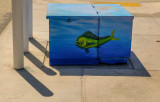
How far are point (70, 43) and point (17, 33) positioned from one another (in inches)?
43.6

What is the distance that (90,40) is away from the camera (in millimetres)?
6980

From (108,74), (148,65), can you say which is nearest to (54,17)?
(108,74)

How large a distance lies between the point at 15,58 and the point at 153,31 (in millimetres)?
4628

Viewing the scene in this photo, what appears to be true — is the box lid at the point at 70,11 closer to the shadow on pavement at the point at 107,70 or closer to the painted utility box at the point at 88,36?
the painted utility box at the point at 88,36

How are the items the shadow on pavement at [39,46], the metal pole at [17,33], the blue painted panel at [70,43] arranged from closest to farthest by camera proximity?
the metal pole at [17,33] → the blue painted panel at [70,43] → the shadow on pavement at [39,46]

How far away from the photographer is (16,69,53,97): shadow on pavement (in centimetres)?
587

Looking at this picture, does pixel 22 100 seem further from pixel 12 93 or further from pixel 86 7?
pixel 86 7

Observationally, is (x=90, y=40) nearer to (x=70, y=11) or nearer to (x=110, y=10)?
(x=70, y=11)

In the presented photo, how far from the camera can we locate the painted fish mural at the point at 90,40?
22.8 feet

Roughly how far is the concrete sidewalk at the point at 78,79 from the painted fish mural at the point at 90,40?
0.45 metres

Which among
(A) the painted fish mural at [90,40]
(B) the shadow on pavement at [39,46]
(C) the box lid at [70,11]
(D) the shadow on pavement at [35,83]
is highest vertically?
(C) the box lid at [70,11]

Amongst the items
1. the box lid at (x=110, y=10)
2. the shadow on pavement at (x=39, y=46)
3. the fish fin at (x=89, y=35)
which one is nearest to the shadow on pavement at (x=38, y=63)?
the shadow on pavement at (x=39, y=46)

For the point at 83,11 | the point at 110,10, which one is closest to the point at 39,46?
the point at 83,11

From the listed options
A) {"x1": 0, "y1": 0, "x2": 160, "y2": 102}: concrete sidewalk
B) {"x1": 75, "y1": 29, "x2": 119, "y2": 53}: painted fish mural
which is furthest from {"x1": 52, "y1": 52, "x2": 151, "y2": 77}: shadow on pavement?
{"x1": 75, "y1": 29, "x2": 119, "y2": 53}: painted fish mural
